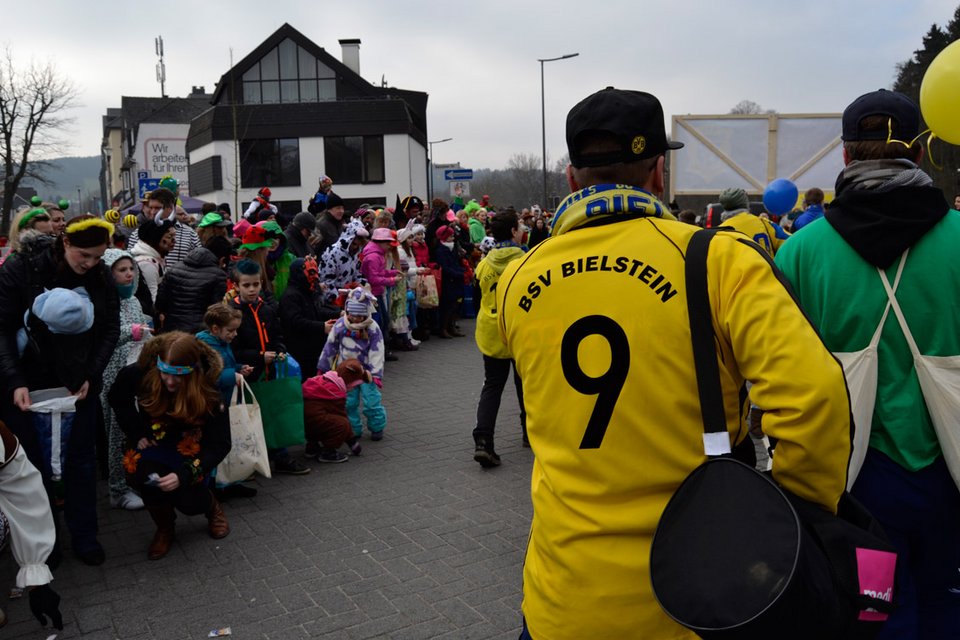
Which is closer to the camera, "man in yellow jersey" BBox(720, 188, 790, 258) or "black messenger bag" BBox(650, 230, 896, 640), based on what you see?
"black messenger bag" BBox(650, 230, 896, 640)

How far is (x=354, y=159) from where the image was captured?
47.9 metres

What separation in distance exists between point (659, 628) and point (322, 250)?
10.3 m

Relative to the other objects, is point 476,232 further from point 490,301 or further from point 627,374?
point 627,374

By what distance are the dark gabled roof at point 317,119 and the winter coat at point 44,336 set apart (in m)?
42.8

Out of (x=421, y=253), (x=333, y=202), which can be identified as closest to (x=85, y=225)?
(x=333, y=202)

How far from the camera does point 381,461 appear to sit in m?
7.30

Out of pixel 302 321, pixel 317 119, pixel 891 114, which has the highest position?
pixel 317 119

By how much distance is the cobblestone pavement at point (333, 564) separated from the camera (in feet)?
14.2

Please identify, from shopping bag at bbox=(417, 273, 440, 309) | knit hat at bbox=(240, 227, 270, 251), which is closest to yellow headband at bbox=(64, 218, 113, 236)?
knit hat at bbox=(240, 227, 270, 251)

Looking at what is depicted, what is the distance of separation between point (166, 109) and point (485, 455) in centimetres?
7308

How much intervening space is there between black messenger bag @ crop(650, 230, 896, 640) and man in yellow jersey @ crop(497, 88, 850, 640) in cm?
10

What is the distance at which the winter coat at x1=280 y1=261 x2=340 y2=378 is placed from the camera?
803cm

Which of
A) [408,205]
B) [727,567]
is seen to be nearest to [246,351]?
[727,567]

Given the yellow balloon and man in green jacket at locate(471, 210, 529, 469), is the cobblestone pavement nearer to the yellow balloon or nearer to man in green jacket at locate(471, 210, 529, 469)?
man in green jacket at locate(471, 210, 529, 469)
